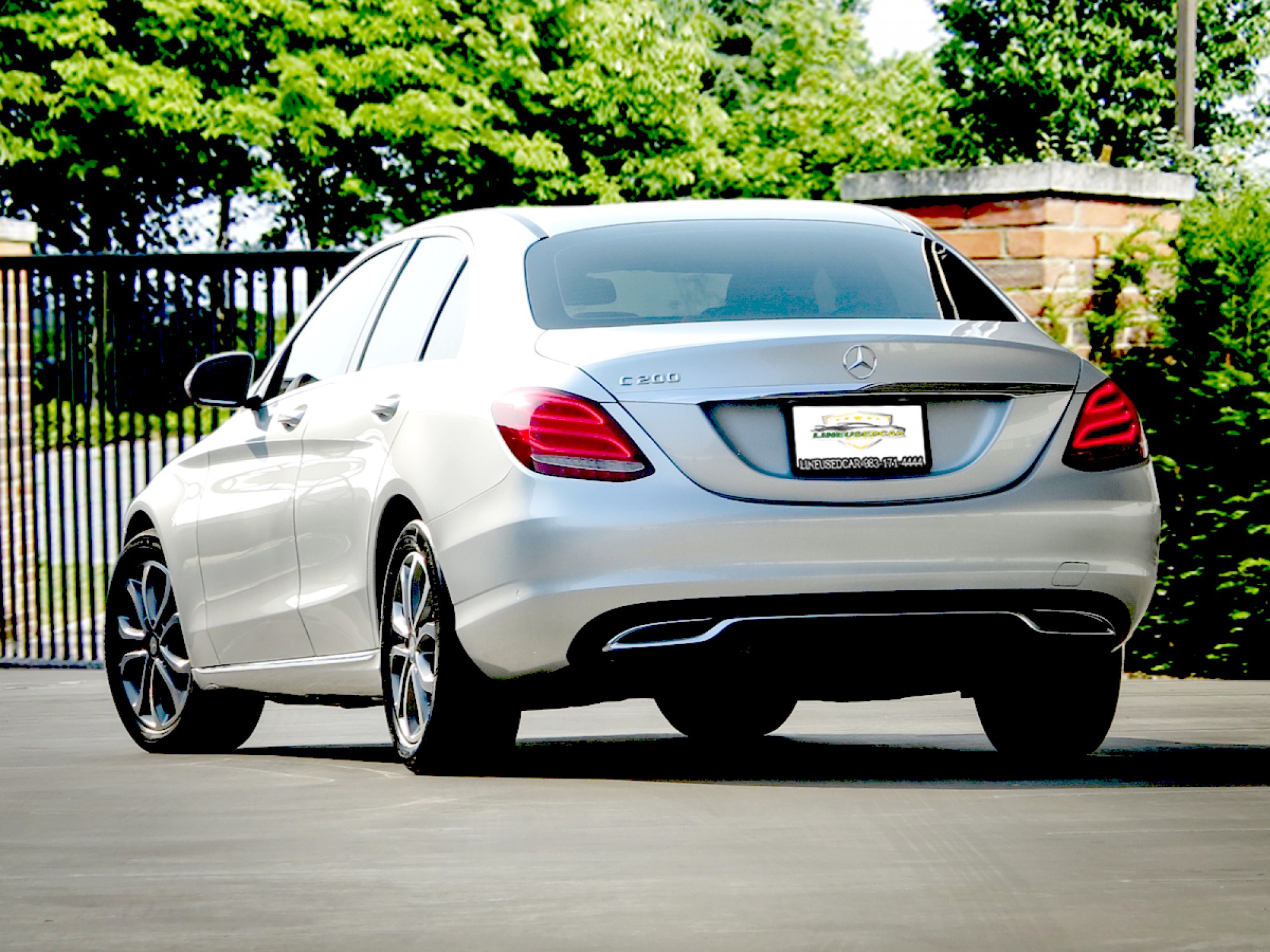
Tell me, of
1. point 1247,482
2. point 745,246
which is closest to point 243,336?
point 1247,482

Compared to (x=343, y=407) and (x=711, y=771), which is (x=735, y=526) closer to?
(x=711, y=771)

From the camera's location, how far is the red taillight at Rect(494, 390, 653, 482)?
5.48 meters

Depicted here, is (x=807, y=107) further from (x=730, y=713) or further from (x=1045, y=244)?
(x=730, y=713)

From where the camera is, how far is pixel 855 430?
555cm

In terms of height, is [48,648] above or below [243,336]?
below

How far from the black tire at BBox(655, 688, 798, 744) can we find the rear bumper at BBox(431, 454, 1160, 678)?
2064 millimetres

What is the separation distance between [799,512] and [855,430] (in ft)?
0.85

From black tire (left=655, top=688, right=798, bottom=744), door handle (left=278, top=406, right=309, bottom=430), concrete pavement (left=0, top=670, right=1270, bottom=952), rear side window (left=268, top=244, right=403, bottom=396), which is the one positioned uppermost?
rear side window (left=268, top=244, right=403, bottom=396)

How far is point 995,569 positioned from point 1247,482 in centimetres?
489

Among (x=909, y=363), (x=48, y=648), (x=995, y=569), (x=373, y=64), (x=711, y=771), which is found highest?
(x=373, y=64)

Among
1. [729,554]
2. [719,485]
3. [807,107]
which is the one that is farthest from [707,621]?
[807,107]

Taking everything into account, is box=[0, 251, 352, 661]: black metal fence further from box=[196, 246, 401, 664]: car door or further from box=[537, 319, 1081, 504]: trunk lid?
box=[537, 319, 1081, 504]: trunk lid

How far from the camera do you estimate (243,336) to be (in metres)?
13.5

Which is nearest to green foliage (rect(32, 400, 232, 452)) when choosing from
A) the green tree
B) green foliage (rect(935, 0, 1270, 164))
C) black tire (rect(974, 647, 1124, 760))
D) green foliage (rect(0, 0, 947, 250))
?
black tire (rect(974, 647, 1124, 760))
